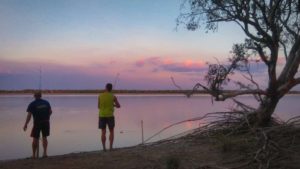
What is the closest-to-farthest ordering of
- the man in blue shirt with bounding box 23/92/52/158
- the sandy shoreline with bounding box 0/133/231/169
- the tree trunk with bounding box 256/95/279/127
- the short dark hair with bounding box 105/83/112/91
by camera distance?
the sandy shoreline with bounding box 0/133/231/169 < the man in blue shirt with bounding box 23/92/52/158 < the tree trunk with bounding box 256/95/279/127 < the short dark hair with bounding box 105/83/112/91

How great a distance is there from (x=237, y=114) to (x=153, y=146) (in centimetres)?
268

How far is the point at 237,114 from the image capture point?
1465 cm

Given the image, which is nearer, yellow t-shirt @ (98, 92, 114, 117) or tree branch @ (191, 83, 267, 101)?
tree branch @ (191, 83, 267, 101)

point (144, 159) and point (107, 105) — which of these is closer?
point (144, 159)

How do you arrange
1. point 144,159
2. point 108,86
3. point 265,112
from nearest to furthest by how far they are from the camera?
point 144,159
point 265,112
point 108,86

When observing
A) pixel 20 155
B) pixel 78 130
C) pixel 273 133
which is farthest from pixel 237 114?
pixel 78 130

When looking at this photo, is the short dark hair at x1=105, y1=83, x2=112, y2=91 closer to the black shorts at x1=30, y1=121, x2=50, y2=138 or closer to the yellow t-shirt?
the yellow t-shirt

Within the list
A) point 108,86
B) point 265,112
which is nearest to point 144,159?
point 108,86

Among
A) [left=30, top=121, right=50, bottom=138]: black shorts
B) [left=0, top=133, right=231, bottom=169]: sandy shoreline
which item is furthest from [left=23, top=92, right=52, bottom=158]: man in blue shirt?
[left=0, top=133, right=231, bottom=169]: sandy shoreline

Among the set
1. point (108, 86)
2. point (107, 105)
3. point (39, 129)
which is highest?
point (108, 86)

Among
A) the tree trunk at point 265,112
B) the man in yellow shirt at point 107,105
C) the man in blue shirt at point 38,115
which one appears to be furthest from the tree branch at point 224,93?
the man in blue shirt at point 38,115

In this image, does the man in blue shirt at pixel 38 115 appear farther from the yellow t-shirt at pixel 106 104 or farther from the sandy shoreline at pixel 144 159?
the yellow t-shirt at pixel 106 104

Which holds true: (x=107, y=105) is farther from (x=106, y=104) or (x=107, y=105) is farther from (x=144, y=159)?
(x=144, y=159)

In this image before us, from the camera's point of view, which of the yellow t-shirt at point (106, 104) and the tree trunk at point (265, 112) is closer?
the tree trunk at point (265, 112)
